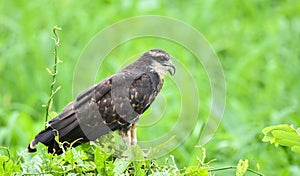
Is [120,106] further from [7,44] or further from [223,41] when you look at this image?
[223,41]

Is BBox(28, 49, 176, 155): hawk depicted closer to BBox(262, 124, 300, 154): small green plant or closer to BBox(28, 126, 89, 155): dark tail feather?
BBox(28, 126, 89, 155): dark tail feather

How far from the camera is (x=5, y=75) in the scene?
7707 mm

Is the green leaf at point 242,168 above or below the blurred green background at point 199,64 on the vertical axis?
below

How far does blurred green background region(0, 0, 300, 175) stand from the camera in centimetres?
638

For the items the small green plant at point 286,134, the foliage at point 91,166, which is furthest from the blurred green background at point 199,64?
the foliage at point 91,166

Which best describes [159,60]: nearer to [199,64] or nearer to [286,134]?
[286,134]

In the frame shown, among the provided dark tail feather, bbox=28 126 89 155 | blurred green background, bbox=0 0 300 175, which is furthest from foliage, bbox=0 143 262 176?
blurred green background, bbox=0 0 300 175

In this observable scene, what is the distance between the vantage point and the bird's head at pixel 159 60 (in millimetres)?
3811

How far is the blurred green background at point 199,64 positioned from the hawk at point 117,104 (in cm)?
190

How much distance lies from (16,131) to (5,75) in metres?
1.44

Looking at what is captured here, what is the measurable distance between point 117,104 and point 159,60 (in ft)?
1.06

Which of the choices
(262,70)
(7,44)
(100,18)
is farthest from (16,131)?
(262,70)

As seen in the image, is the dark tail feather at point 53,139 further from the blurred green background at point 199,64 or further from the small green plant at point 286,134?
the blurred green background at point 199,64

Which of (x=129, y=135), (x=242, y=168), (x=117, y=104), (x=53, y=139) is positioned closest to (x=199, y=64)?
(x=117, y=104)
